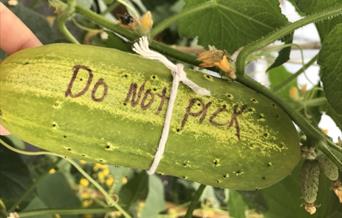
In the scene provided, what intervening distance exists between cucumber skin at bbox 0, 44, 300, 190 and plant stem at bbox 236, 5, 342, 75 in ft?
0.09

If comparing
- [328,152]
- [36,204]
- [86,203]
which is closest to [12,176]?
[36,204]

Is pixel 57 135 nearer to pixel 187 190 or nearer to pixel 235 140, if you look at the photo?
pixel 235 140

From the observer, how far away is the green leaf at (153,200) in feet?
4.42

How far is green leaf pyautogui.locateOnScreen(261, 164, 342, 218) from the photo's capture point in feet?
2.46

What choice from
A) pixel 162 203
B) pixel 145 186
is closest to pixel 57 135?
pixel 145 186

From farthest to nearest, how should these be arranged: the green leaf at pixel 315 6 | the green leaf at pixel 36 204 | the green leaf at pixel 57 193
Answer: the green leaf at pixel 57 193
the green leaf at pixel 36 204
the green leaf at pixel 315 6

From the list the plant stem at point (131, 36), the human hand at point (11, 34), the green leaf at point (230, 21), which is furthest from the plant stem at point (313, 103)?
the human hand at point (11, 34)

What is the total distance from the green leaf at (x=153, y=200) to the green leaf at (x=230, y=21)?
0.67 meters

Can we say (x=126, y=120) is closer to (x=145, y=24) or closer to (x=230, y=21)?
(x=145, y=24)

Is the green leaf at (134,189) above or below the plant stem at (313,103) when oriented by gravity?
below

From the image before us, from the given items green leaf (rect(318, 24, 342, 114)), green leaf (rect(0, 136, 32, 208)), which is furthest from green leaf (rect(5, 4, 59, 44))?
green leaf (rect(318, 24, 342, 114))

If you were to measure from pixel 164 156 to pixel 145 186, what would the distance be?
25.5 inches

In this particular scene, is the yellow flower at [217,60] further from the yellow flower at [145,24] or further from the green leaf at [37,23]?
the green leaf at [37,23]

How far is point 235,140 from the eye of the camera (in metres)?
0.55
